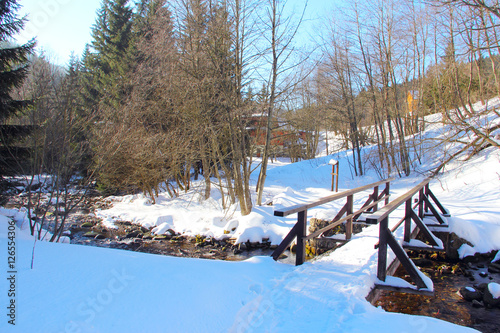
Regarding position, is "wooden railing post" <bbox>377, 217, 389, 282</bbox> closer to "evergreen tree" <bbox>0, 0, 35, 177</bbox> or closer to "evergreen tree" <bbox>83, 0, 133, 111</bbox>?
"evergreen tree" <bbox>0, 0, 35, 177</bbox>

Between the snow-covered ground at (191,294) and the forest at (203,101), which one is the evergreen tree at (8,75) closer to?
the forest at (203,101)

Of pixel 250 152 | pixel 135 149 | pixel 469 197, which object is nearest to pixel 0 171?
pixel 135 149

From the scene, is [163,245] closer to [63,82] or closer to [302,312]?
[63,82]

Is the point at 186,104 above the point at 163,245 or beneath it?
above

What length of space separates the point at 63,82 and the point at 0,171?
3.68m

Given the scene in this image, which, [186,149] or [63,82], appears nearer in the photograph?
[63,82]

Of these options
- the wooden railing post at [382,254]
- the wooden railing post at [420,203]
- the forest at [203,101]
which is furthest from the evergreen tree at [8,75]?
the wooden railing post at [420,203]

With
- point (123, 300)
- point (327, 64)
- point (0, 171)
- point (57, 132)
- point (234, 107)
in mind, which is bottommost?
point (123, 300)

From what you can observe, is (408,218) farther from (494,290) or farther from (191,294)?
(191,294)

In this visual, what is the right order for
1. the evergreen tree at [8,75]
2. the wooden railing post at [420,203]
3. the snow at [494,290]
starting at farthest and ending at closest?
the evergreen tree at [8,75] < the wooden railing post at [420,203] < the snow at [494,290]

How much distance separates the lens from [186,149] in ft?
40.4

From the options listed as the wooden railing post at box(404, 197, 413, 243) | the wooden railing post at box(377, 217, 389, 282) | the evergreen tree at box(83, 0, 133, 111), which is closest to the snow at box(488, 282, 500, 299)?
the wooden railing post at box(404, 197, 413, 243)

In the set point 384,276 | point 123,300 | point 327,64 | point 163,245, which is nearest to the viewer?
point 123,300

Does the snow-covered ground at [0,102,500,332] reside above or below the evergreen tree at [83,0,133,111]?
below
